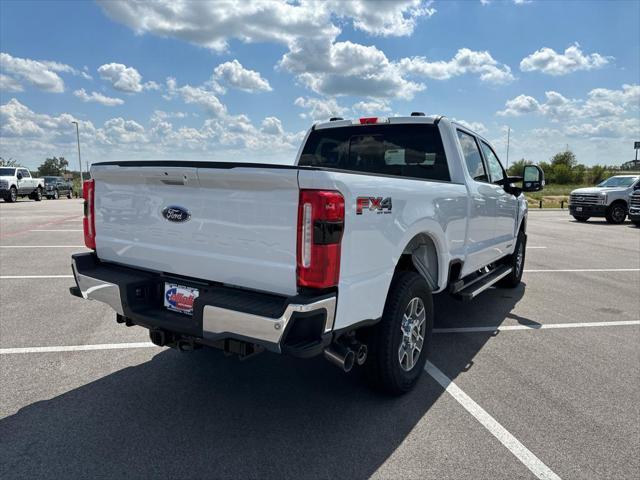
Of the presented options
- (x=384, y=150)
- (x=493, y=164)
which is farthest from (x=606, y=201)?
(x=384, y=150)

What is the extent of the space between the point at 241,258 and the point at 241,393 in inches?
47.8

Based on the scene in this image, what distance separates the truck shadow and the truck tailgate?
A: 93cm

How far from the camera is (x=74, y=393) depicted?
3.42 m

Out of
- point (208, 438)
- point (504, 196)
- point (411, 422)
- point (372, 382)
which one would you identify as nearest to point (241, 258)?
point (208, 438)

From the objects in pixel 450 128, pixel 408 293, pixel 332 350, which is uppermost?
pixel 450 128

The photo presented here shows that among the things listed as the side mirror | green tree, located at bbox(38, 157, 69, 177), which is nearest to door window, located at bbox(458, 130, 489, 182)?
the side mirror

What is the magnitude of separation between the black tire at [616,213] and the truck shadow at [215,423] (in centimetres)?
1806

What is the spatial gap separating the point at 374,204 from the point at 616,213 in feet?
65.4

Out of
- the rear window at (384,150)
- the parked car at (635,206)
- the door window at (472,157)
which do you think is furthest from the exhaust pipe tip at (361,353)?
the parked car at (635,206)

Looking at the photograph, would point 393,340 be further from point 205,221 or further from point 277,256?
point 205,221

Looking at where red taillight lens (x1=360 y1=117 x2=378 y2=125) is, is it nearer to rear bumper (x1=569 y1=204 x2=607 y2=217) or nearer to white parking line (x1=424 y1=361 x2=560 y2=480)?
white parking line (x1=424 y1=361 x2=560 y2=480)

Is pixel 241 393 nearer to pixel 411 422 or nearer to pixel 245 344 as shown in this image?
pixel 245 344

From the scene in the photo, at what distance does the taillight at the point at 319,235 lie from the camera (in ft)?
8.18

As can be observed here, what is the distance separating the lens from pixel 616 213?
19109mm
